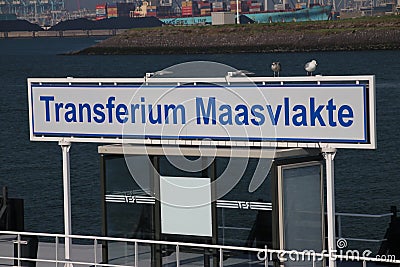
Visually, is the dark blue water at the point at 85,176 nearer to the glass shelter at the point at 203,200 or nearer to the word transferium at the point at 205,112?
the glass shelter at the point at 203,200

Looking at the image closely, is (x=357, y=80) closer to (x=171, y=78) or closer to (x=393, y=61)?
(x=171, y=78)

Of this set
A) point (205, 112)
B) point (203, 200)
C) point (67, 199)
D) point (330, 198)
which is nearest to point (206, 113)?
point (205, 112)

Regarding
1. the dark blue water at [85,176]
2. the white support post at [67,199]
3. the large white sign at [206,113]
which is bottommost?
the dark blue water at [85,176]

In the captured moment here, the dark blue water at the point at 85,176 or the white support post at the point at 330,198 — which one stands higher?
the white support post at the point at 330,198

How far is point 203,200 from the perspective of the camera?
1566cm

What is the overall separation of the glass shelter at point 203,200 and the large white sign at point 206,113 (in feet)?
1.00

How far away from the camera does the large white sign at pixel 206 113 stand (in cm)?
1438

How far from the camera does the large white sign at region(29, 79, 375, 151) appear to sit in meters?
14.4

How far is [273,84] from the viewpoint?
49.0ft

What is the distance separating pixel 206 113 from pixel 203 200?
1.36 meters

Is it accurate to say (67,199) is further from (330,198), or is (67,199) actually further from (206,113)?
(330,198)

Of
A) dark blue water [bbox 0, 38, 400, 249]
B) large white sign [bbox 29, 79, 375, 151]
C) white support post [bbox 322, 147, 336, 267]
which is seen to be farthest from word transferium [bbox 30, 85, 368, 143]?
dark blue water [bbox 0, 38, 400, 249]

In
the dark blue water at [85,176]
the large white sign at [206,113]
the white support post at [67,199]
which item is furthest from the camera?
the dark blue water at [85,176]

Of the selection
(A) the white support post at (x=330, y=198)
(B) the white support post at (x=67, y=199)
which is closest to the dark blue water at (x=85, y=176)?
(B) the white support post at (x=67, y=199)
